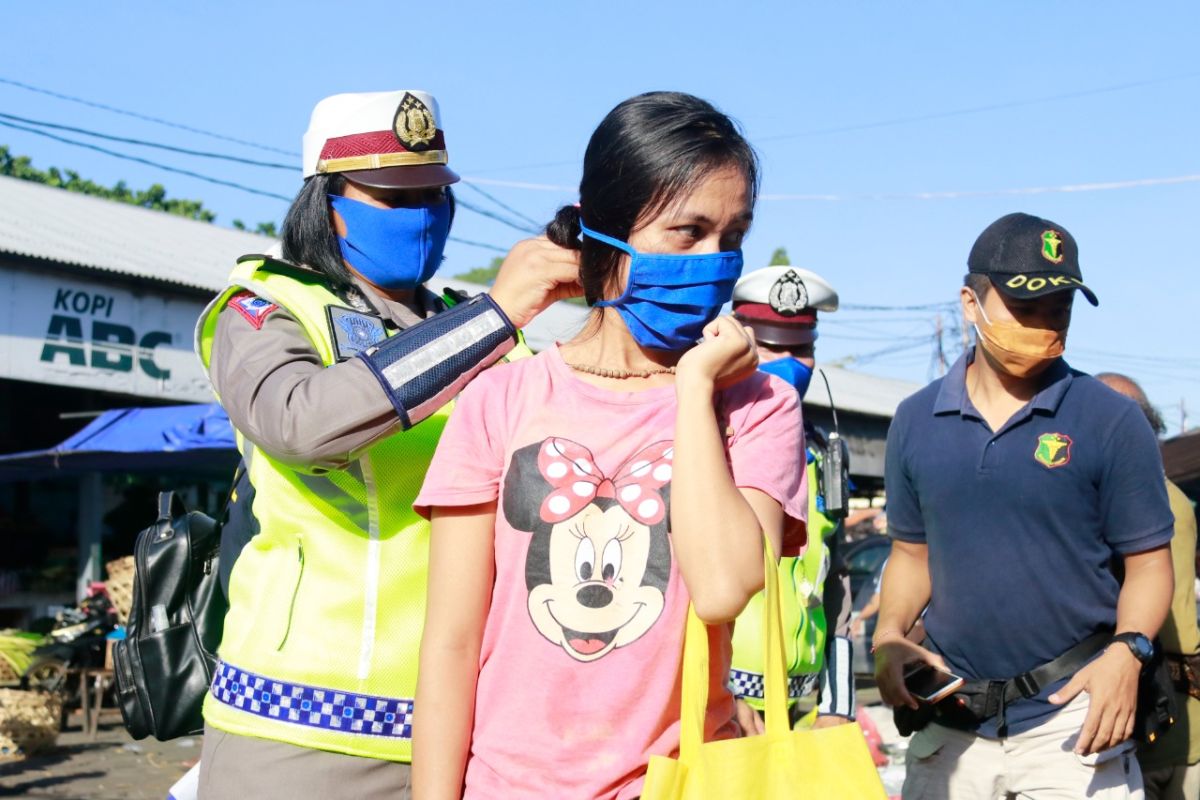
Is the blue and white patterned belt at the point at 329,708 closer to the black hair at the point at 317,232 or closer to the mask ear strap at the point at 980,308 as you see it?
the black hair at the point at 317,232

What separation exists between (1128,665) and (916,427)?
0.92 meters

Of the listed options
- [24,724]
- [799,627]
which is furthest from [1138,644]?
[24,724]

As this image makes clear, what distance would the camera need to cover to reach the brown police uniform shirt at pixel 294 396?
235cm

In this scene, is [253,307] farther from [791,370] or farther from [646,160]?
[791,370]

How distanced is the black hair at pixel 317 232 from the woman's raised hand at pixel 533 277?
1.27 ft

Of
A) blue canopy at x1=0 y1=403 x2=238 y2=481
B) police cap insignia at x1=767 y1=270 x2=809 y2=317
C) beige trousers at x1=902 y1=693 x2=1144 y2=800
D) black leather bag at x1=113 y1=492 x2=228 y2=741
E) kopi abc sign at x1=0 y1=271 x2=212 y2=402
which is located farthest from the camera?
kopi abc sign at x1=0 y1=271 x2=212 y2=402

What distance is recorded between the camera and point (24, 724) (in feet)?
34.8

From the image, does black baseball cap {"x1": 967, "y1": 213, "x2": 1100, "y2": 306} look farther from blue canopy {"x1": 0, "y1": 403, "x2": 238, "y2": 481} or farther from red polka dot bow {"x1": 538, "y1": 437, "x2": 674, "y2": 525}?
blue canopy {"x1": 0, "y1": 403, "x2": 238, "y2": 481}

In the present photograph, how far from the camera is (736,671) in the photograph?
4.05m

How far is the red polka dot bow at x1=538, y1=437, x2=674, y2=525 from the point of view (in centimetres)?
207

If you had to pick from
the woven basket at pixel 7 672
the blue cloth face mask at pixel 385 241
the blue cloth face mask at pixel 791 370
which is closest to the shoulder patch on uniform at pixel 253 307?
the blue cloth face mask at pixel 385 241

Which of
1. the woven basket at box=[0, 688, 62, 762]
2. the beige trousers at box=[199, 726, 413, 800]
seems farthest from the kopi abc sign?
the beige trousers at box=[199, 726, 413, 800]

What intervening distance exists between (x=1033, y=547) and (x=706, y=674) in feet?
6.48

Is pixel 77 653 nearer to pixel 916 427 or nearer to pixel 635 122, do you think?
pixel 916 427
